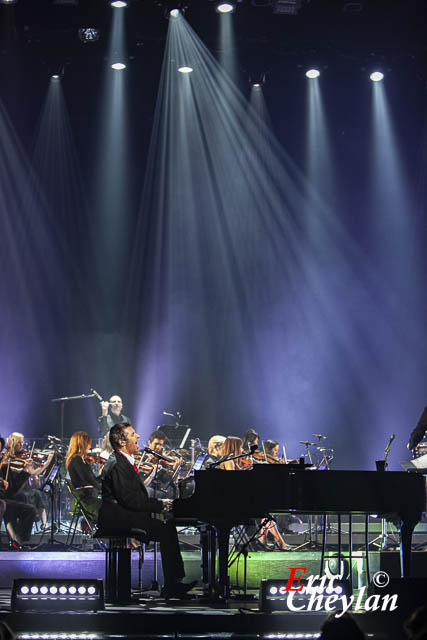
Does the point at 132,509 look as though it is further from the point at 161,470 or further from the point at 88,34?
the point at 88,34

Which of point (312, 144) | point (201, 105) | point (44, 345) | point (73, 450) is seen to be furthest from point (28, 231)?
point (73, 450)

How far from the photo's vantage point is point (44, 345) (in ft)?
47.4

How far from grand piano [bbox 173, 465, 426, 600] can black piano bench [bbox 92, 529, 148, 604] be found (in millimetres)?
454

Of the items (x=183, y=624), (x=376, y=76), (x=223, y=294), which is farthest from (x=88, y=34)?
(x=183, y=624)

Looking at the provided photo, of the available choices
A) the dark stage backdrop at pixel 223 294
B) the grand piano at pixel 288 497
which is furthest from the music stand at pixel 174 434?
the grand piano at pixel 288 497

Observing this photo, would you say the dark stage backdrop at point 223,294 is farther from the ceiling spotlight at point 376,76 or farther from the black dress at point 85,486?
the black dress at point 85,486

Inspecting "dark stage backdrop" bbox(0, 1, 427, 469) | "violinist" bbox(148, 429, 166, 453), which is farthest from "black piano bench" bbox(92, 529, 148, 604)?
"dark stage backdrop" bbox(0, 1, 427, 469)

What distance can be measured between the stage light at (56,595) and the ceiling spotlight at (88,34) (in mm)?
8880

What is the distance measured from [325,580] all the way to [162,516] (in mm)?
2155

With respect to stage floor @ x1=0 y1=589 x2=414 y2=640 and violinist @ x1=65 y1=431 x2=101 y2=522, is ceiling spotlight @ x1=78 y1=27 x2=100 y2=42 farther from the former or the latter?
stage floor @ x1=0 y1=589 x2=414 y2=640

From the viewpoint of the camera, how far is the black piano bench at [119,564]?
664 centimetres

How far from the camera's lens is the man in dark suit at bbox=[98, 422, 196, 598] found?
22.4 feet

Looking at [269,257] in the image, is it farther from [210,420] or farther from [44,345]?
[44,345]

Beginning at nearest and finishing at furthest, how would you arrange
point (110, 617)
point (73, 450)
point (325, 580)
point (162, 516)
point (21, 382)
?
1. point (110, 617)
2. point (325, 580)
3. point (162, 516)
4. point (73, 450)
5. point (21, 382)
